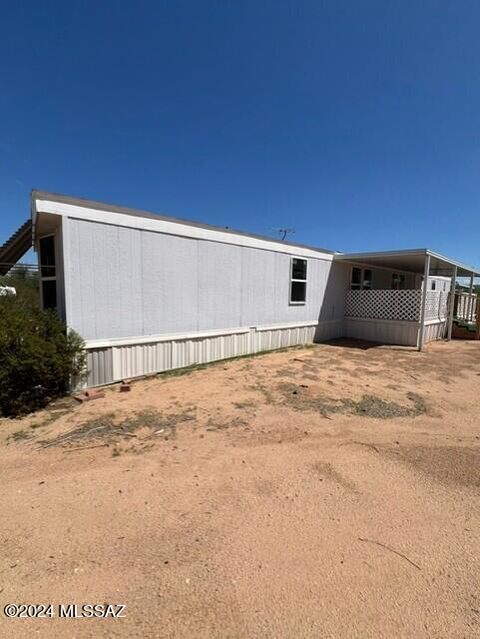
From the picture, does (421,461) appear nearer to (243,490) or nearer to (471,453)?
(471,453)

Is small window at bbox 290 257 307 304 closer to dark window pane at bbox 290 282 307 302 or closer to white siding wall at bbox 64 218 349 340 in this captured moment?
dark window pane at bbox 290 282 307 302

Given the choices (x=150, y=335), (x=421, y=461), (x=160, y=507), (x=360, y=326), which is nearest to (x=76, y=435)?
(x=160, y=507)

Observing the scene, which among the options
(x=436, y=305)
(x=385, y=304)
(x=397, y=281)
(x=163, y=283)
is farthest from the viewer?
(x=397, y=281)

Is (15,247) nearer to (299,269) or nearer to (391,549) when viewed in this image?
(299,269)

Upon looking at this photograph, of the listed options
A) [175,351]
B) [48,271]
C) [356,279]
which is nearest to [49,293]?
[48,271]

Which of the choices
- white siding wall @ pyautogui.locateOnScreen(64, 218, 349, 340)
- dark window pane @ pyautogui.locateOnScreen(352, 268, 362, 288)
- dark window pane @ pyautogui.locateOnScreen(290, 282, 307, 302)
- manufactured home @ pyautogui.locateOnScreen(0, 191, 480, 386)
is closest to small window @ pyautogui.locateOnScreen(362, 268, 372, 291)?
dark window pane @ pyautogui.locateOnScreen(352, 268, 362, 288)

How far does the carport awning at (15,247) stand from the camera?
656 centimetres

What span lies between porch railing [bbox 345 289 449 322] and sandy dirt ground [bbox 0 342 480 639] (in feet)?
19.1

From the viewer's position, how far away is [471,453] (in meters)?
3.26

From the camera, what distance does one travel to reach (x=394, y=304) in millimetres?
10070

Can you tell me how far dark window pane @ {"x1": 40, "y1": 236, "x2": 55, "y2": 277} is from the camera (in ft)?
20.0

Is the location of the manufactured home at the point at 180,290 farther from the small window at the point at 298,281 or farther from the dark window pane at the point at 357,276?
the dark window pane at the point at 357,276

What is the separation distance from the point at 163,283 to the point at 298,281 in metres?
4.65

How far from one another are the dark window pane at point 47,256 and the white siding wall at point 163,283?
59.8 inches
